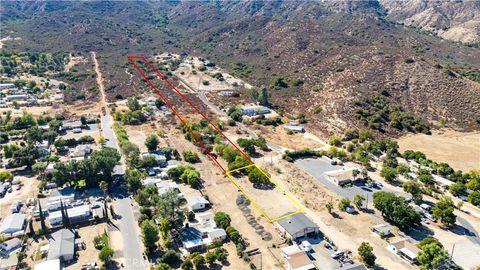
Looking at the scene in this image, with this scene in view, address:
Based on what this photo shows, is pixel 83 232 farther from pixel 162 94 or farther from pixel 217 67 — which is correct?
pixel 217 67

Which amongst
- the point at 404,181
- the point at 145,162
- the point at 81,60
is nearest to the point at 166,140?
the point at 145,162

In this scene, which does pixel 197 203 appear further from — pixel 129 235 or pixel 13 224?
pixel 13 224

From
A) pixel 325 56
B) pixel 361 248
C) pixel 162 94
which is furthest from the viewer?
pixel 325 56

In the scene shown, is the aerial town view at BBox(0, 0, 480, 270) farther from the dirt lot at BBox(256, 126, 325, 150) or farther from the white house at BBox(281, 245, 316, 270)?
the dirt lot at BBox(256, 126, 325, 150)

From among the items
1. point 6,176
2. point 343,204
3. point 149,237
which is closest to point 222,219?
point 149,237

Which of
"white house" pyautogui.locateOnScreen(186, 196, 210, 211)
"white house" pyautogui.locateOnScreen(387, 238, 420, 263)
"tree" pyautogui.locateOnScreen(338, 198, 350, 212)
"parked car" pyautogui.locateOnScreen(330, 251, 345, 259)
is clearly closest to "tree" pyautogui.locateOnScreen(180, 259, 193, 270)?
"white house" pyautogui.locateOnScreen(186, 196, 210, 211)

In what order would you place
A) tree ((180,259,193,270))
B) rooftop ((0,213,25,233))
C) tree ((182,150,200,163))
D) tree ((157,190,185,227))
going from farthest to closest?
tree ((182,150,200,163)), rooftop ((0,213,25,233)), tree ((157,190,185,227)), tree ((180,259,193,270))

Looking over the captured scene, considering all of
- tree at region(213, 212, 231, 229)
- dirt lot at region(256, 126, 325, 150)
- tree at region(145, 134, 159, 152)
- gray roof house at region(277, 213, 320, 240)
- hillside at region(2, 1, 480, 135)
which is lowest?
dirt lot at region(256, 126, 325, 150)

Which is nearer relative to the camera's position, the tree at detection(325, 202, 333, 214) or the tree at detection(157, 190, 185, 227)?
the tree at detection(157, 190, 185, 227)
